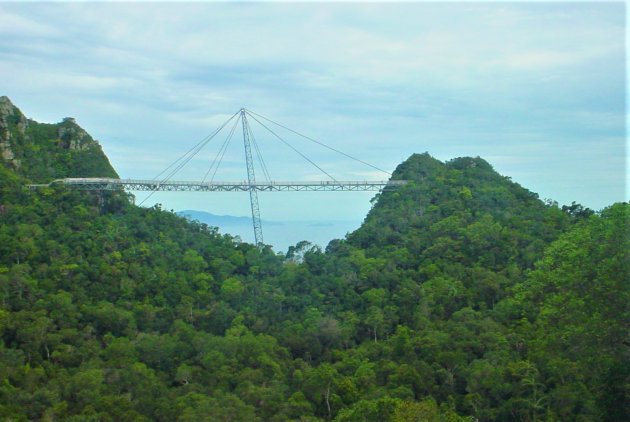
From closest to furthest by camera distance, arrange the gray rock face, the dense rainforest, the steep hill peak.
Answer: the dense rainforest < the steep hill peak < the gray rock face

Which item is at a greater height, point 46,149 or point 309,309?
point 46,149

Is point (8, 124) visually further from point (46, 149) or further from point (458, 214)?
point (458, 214)

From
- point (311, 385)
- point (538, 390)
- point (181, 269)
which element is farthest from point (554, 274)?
point (181, 269)

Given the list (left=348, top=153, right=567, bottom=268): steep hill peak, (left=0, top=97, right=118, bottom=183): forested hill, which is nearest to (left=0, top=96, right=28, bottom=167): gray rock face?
(left=0, top=97, right=118, bottom=183): forested hill


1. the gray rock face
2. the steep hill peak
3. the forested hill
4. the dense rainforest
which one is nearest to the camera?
the dense rainforest

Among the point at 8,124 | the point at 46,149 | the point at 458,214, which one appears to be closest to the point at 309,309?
the point at 458,214

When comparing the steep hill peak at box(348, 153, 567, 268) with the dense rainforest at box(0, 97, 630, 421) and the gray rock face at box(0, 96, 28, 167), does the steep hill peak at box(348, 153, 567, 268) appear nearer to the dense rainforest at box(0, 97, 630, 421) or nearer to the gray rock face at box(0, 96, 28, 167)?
the dense rainforest at box(0, 97, 630, 421)
